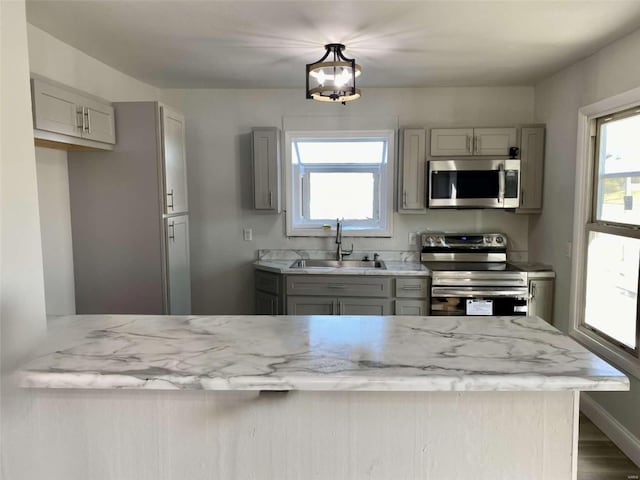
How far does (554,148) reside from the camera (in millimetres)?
3645

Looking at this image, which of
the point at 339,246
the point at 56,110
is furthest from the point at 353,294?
the point at 56,110

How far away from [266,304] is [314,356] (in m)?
2.70

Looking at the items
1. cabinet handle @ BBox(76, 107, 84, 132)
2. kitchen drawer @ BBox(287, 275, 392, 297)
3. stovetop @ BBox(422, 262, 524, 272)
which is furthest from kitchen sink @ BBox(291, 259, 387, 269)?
cabinet handle @ BBox(76, 107, 84, 132)

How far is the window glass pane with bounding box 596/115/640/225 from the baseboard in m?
1.25

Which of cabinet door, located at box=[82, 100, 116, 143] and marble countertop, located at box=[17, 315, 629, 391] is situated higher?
cabinet door, located at box=[82, 100, 116, 143]

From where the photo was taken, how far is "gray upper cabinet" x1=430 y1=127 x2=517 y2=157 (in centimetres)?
385

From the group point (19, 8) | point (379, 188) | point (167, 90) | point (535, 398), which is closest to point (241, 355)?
point (535, 398)

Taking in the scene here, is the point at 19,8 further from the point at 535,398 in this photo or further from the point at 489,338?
the point at 535,398

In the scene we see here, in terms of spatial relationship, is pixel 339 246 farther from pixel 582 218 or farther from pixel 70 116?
pixel 70 116

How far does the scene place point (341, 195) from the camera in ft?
14.4

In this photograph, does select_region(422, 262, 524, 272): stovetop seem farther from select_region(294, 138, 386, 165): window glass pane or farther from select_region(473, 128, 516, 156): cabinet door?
select_region(294, 138, 386, 165): window glass pane

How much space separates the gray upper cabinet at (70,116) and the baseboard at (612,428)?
3.68 m

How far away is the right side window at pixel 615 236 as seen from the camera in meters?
2.71

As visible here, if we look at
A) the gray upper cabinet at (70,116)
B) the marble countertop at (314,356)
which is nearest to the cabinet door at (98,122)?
the gray upper cabinet at (70,116)
